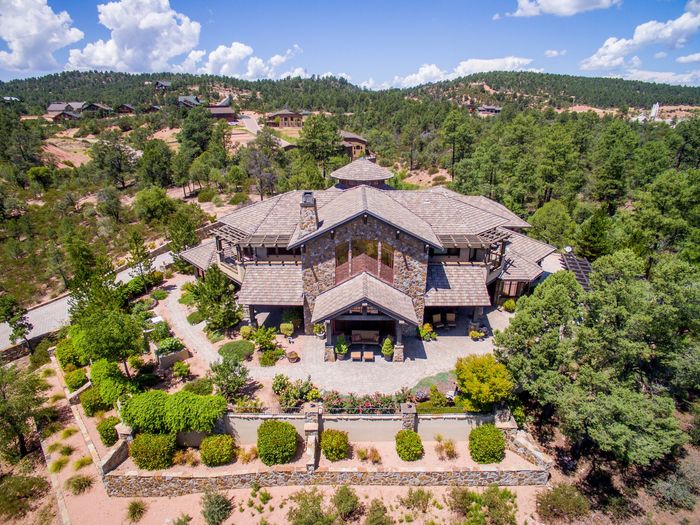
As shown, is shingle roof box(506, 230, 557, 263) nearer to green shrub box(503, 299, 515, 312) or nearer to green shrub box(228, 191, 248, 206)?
green shrub box(503, 299, 515, 312)

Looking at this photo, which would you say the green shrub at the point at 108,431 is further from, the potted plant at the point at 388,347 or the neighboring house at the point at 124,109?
the neighboring house at the point at 124,109

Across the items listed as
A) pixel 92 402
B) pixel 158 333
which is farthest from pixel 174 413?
pixel 158 333

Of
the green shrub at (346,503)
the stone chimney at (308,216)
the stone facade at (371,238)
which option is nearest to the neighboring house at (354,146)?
the stone chimney at (308,216)

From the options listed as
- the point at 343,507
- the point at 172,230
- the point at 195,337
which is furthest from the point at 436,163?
the point at 343,507

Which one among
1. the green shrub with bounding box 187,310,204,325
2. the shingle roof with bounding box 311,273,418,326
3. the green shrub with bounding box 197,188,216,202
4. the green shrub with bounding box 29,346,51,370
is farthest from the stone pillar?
the green shrub with bounding box 197,188,216,202

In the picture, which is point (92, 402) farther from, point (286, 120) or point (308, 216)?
point (286, 120)
